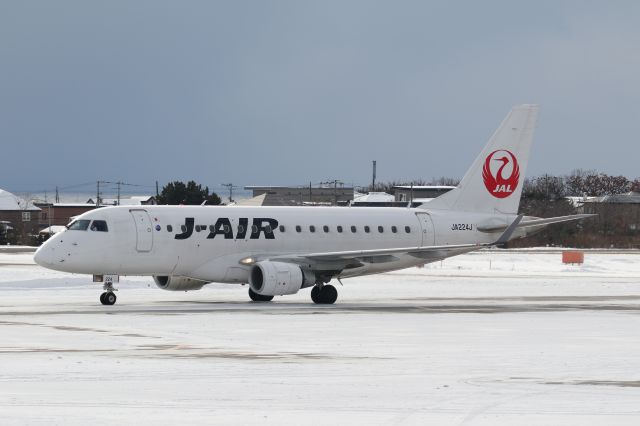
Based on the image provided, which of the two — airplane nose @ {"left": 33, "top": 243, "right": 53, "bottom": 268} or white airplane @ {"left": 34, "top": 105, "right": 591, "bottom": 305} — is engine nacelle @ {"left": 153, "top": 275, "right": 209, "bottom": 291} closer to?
white airplane @ {"left": 34, "top": 105, "right": 591, "bottom": 305}

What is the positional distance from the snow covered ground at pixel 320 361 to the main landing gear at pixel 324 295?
0.38 meters

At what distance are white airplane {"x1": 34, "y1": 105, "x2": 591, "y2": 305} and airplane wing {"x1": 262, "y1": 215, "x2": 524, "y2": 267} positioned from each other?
4 centimetres

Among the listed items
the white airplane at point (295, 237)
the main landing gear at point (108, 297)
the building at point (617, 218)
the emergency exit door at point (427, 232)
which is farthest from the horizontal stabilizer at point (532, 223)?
the building at point (617, 218)

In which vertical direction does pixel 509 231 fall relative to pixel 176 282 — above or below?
above

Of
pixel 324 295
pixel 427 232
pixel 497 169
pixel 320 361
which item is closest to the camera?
pixel 320 361

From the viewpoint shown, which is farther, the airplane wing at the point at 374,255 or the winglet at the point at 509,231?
the winglet at the point at 509,231

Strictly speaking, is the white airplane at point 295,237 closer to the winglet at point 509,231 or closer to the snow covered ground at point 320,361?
the winglet at point 509,231

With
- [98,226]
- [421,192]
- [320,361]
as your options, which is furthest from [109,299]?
[421,192]

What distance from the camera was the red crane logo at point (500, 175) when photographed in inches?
1857

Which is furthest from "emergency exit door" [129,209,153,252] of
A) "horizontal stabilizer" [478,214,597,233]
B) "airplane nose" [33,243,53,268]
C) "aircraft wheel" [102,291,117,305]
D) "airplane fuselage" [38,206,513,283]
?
"horizontal stabilizer" [478,214,597,233]

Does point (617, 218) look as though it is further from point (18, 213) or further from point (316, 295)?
point (316, 295)

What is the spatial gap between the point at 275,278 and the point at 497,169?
12.3 metres

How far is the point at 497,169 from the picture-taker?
47.3m

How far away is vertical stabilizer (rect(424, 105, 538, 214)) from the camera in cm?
4700
